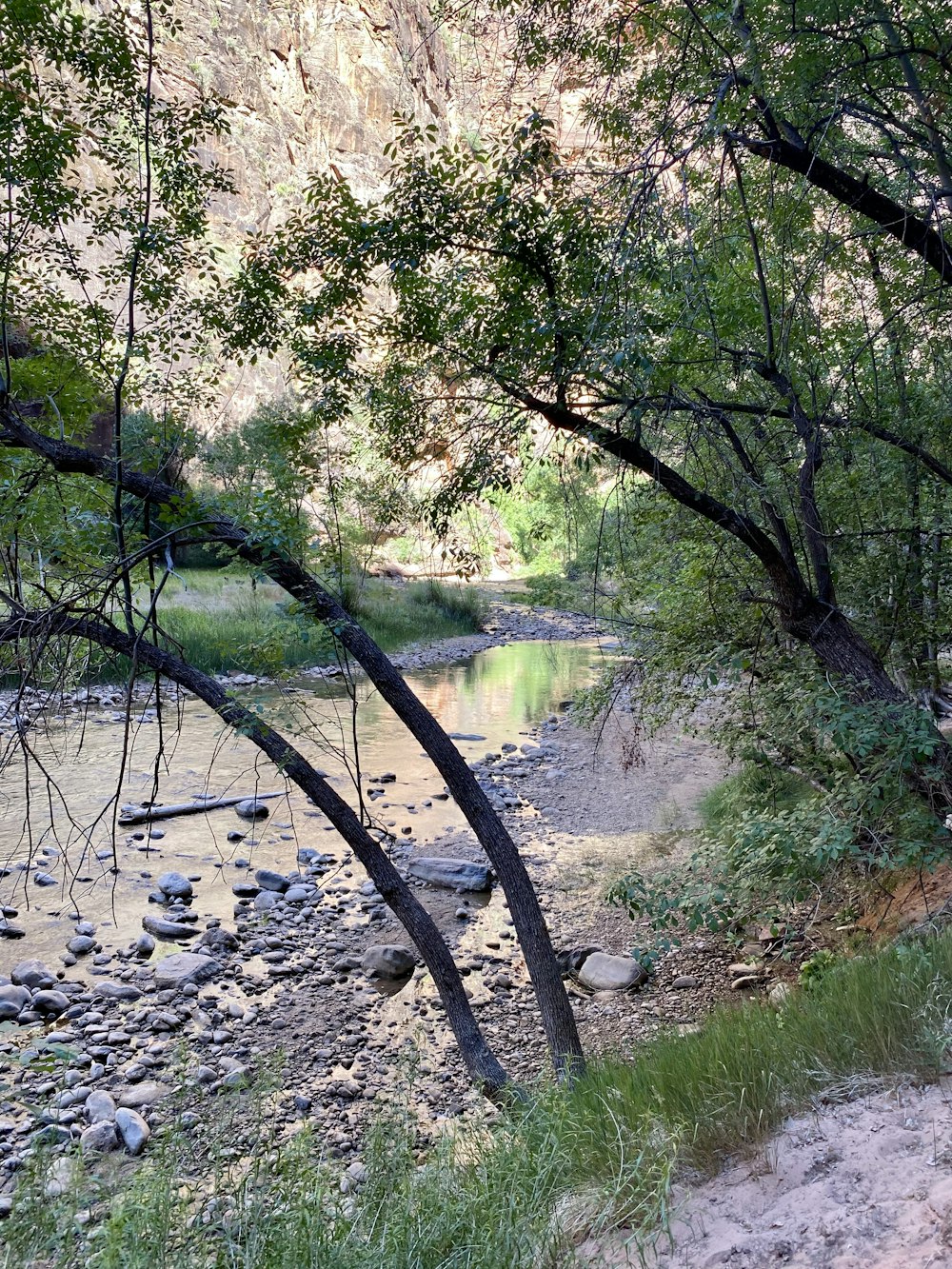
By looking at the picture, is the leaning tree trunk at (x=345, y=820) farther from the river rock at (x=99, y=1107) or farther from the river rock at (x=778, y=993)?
the river rock at (x=99, y=1107)

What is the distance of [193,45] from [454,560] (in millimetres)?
39147

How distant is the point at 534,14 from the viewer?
3.85 meters

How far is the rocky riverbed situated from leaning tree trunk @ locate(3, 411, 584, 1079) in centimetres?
75

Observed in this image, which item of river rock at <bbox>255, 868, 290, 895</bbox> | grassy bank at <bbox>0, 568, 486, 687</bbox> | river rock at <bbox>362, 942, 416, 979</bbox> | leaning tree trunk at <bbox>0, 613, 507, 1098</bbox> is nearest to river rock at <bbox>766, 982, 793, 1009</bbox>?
leaning tree trunk at <bbox>0, 613, 507, 1098</bbox>

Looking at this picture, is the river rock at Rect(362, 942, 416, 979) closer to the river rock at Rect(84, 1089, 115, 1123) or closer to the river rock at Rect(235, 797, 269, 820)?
the river rock at Rect(84, 1089, 115, 1123)

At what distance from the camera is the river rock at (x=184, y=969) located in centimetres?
534

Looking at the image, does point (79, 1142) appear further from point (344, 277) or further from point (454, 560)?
point (344, 277)

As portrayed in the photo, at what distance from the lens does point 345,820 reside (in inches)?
157

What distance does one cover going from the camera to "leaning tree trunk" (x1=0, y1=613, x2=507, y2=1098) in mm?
3500

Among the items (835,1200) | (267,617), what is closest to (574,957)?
(835,1200)

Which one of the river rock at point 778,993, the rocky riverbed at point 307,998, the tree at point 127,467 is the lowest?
the rocky riverbed at point 307,998

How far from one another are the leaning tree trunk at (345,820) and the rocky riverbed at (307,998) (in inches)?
13.5

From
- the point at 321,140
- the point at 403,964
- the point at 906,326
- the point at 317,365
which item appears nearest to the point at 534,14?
the point at 317,365

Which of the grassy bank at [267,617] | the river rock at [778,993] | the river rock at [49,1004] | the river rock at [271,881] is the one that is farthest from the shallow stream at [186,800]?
the river rock at [778,993]
